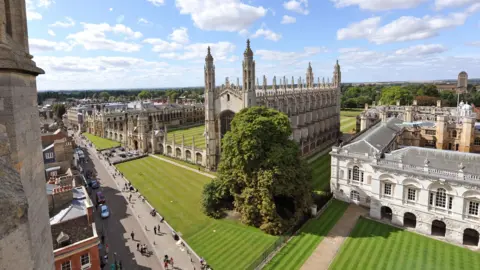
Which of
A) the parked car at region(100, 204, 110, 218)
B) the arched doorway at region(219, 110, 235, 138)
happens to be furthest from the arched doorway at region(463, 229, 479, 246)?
the parked car at region(100, 204, 110, 218)

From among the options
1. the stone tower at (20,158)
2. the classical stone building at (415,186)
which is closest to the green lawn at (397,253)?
the classical stone building at (415,186)

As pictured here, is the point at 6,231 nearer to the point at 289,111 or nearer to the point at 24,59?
the point at 24,59

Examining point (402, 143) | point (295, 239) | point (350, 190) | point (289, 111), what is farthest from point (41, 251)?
point (402, 143)

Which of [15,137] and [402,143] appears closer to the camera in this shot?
[15,137]

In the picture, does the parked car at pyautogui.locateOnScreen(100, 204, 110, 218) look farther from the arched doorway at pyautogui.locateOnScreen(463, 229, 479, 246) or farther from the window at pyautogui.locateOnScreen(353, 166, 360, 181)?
the arched doorway at pyautogui.locateOnScreen(463, 229, 479, 246)

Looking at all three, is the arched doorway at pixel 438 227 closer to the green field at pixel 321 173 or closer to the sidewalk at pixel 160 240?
the green field at pixel 321 173

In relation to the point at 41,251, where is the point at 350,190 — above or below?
below
